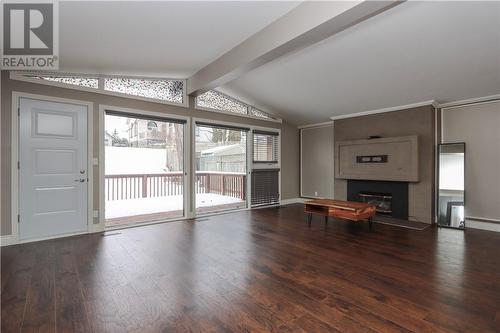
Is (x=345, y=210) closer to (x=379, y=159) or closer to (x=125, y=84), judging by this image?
(x=379, y=159)

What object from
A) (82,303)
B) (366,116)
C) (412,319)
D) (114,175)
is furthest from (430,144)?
(114,175)

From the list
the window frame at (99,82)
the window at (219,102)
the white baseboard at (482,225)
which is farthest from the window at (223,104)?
the white baseboard at (482,225)

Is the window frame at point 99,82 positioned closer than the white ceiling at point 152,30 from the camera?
No

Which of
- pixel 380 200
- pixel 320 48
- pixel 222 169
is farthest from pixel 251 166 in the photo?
pixel 320 48

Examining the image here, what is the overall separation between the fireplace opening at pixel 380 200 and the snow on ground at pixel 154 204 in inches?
124

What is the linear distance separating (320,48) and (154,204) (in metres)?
5.01

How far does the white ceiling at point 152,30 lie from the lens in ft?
8.27

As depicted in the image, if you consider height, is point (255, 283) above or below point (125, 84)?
below

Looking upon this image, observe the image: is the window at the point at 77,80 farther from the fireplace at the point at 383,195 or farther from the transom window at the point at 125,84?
the fireplace at the point at 383,195

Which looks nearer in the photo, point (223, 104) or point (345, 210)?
point (345, 210)

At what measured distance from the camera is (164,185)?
701cm

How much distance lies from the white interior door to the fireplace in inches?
212

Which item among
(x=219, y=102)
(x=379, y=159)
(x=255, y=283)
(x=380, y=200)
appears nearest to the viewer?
(x=255, y=283)

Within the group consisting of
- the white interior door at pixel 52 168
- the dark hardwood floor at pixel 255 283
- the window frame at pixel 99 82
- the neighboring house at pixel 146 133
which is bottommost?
the dark hardwood floor at pixel 255 283
